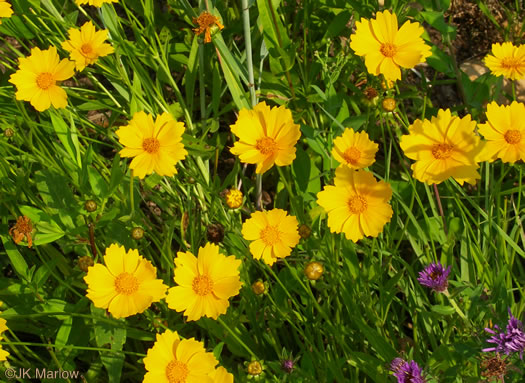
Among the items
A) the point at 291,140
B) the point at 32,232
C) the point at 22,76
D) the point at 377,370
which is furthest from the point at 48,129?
the point at 377,370

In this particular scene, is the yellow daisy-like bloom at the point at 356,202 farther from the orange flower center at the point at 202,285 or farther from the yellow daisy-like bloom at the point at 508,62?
the yellow daisy-like bloom at the point at 508,62

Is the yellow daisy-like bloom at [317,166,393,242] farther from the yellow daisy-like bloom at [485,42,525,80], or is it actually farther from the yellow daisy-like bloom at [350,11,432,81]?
the yellow daisy-like bloom at [485,42,525,80]

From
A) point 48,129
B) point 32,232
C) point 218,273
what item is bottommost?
point 218,273

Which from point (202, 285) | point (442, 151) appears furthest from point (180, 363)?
point (442, 151)

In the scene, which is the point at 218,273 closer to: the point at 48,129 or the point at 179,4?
the point at 48,129

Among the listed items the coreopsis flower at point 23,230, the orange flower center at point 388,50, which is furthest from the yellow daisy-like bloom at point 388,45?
the coreopsis flower at point 23,230

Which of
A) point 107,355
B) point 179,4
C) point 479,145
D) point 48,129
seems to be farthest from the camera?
point 179,4
